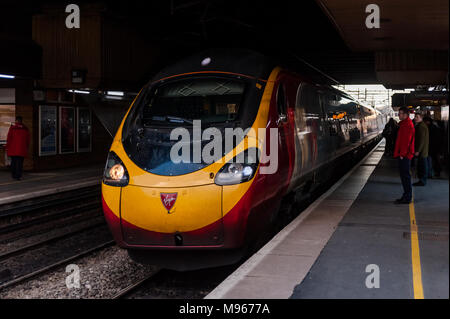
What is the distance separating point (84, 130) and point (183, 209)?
590 inches

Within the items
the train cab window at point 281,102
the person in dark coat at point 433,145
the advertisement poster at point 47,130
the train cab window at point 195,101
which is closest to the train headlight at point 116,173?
the train cab window at point 195,101

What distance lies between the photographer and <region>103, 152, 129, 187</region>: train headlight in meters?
5.62

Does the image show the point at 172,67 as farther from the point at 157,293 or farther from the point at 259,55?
the point at 157,293

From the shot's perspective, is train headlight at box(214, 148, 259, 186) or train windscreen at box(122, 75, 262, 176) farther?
train windscreen at box(122, 75, 262, 176)

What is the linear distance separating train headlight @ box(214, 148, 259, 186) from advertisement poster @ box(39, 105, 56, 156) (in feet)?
42.5

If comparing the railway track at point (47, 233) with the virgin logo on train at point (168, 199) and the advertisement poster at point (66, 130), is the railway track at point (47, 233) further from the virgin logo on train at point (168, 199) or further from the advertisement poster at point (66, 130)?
the advertisement poster at point (66, 130)

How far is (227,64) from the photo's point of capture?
671cm

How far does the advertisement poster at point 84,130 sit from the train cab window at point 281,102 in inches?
524

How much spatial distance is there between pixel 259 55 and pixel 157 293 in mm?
3314

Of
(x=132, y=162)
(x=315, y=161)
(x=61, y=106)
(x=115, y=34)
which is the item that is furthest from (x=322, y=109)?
(x=61, y=106)

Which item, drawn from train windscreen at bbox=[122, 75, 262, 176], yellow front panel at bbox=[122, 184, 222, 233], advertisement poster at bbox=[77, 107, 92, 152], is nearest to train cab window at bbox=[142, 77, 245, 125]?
train windscreen at bbox=[122, 75, 262, 176]

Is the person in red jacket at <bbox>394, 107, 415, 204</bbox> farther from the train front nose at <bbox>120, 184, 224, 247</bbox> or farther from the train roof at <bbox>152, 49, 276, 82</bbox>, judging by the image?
the train front nose at <bbox>120, 184, 224, 247</bbox>

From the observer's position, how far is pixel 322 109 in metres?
10.1

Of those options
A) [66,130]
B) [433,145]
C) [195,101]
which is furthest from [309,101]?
[66,130]
